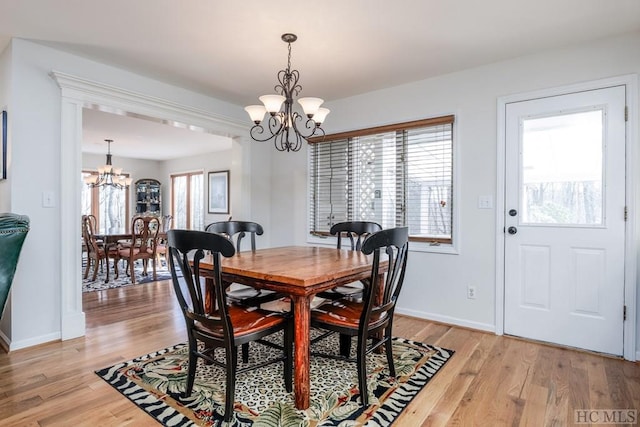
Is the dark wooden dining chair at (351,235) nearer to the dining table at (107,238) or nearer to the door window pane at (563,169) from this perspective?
the door window pane at (563,169)

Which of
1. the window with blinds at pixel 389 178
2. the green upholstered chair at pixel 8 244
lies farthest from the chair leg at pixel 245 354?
the window with blinds at pixel 389 178

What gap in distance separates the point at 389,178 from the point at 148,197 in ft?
22.6

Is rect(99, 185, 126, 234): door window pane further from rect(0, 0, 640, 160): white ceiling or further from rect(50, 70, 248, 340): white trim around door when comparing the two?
rect(0, 0, 640, 160): white ceiling

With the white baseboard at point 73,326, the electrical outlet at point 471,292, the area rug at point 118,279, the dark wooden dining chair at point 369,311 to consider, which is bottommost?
the area rug at point 118,279

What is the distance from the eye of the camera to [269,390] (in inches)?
78.4

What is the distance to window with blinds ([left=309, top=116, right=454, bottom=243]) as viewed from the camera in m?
3.30

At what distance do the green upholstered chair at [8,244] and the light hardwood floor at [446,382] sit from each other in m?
0.58

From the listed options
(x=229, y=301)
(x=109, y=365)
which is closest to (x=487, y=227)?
(x=229, y=301)

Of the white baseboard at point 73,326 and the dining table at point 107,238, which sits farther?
the dining table at point 107,238

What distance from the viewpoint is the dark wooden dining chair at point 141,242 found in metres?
4.95

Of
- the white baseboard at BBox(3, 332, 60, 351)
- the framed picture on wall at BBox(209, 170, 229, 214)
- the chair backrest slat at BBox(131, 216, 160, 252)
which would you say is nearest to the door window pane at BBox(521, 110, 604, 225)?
the white baseboard at BBox(3, 332, 60, 351)

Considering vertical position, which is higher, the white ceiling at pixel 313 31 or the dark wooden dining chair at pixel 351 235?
the white ceiling at pixel 313 31

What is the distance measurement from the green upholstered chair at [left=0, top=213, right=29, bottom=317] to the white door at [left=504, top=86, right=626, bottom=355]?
3.33m

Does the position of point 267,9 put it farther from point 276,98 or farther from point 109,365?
point 109,365
